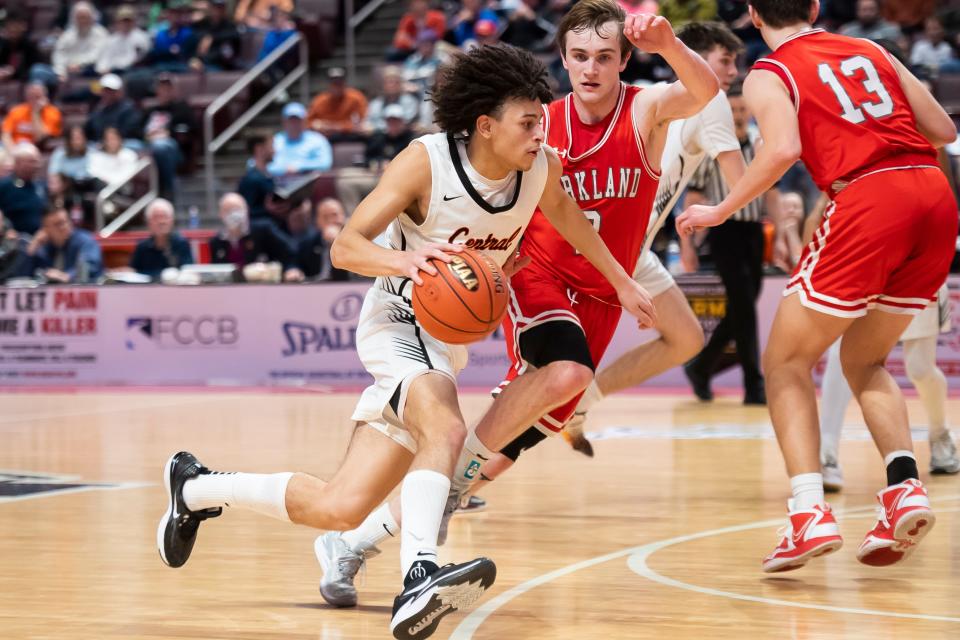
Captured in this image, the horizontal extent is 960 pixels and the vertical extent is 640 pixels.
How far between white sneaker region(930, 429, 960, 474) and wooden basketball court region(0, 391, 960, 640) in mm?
219

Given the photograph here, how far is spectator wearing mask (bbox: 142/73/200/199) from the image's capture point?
15.7m

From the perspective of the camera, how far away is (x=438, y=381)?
387 cm

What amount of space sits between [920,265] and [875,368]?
419 mm

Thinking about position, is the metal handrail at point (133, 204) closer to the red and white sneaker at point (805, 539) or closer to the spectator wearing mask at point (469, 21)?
the spectator wearing mask at point (469, 21)

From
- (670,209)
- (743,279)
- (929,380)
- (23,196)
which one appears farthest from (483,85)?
(23,196)

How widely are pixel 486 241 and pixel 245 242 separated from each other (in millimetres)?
8996

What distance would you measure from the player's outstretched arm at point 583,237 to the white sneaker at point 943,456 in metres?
2.53

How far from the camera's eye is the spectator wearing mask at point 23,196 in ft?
48.5

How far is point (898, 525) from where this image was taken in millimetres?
4184

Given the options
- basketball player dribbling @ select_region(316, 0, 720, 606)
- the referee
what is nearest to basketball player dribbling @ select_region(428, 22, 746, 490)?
basketball player dribbling @ select_region(316, 0, 720, 606)

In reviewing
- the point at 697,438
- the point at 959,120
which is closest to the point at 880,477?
the point at 697,438

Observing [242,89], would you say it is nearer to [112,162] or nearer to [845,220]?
[112,162]

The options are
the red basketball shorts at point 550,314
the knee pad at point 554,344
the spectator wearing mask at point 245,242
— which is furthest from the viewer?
the spectator wearing mask at point 245,242

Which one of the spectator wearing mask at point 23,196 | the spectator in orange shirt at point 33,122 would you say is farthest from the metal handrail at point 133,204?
the spectator in orange shirt at point 33,122
